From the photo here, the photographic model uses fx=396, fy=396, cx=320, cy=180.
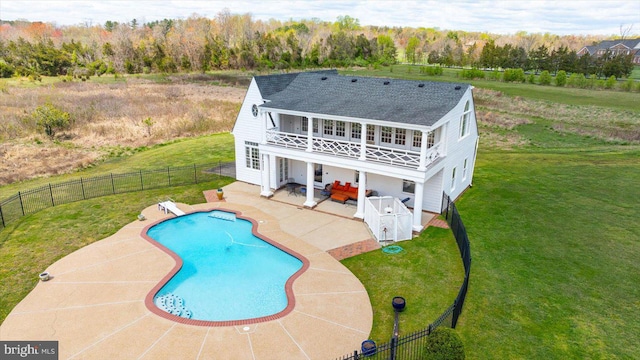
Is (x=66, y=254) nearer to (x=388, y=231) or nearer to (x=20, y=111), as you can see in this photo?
(x=388, y=231)

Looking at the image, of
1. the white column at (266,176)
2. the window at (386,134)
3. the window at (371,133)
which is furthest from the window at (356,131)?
the white column at (266,176)

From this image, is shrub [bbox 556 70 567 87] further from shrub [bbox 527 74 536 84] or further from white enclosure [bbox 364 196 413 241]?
white enclosure [bbox 364 196 413 241]

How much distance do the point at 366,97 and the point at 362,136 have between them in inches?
161

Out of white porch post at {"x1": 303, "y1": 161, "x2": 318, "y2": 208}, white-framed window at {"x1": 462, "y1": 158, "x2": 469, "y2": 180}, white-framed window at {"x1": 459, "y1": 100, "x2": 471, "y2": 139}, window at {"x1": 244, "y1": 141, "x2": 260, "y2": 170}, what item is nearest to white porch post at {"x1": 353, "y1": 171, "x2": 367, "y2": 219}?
white porch post at {"x1": 303, "y1": 161, "x2": 318, "y2": 208}

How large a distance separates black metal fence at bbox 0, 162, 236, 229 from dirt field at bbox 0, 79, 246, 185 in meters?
5.71

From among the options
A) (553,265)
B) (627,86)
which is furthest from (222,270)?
(627,86)

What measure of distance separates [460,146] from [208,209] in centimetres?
1632

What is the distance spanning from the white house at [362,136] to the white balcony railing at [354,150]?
60 millimetres

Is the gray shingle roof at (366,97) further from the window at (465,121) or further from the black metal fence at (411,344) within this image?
the black metal fence at (411,344)

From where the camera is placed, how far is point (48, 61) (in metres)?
87.6

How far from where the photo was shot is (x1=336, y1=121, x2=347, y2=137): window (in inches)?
1001

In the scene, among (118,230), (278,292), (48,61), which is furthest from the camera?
(48,61)

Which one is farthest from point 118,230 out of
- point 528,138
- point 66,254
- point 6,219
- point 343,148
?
point 528,138

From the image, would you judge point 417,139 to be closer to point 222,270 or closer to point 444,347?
point 222,270
